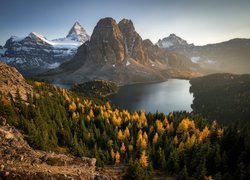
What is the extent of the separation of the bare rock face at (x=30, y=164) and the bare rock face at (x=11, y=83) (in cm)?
5318

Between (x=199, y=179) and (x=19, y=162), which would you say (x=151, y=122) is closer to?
(x=199, y=179)

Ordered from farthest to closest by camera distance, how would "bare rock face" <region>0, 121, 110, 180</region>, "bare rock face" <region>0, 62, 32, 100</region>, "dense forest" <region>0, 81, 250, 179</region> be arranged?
"bare rock face" <region>0, 62, 32, 100</region> → "dense forest" <region>0, 81, 250, 179</region> → "bare rock face" <region>0, 121, 110, 180</region>

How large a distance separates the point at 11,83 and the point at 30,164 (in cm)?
7825

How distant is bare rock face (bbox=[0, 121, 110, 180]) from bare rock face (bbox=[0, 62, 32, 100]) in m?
53.2

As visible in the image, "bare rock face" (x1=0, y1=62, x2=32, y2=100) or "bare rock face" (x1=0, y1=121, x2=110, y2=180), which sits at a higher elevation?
"bare rock face" (x1=0, y1=62, x2=32, y2=100)

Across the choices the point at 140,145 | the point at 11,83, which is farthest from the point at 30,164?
the point at 11,83

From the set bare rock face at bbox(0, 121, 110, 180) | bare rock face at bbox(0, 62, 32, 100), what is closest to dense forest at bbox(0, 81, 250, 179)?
bare rock face at bbox(0, 62, 32, 100)

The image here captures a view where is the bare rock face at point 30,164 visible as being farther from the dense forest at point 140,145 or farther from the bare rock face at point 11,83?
the bare rock face at point 11,83

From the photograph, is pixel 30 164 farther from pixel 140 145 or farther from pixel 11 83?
pixel 11 83

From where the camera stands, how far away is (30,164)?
49.8 m

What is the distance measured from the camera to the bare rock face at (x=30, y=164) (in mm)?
46562

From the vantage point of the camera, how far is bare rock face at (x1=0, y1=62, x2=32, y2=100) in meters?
105

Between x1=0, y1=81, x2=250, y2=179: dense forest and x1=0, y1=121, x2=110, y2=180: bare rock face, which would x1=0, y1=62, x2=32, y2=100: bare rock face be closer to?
x1=0, y1=81, x2=250, y2=179: dense forest

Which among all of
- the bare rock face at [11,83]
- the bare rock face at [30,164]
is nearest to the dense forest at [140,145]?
the bare rock face at [11,83]
